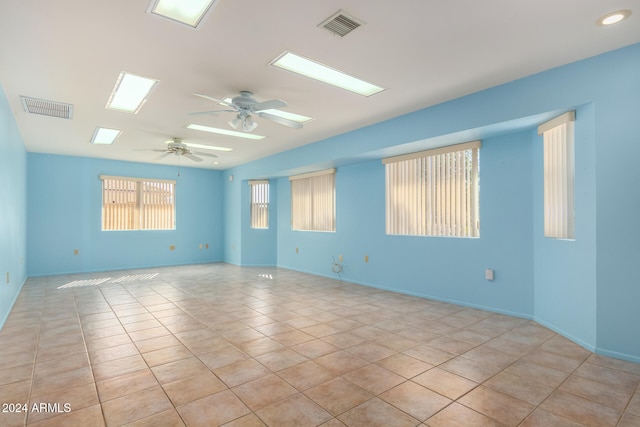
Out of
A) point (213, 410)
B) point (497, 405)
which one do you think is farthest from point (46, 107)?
point (497, 405)

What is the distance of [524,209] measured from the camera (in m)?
3.99

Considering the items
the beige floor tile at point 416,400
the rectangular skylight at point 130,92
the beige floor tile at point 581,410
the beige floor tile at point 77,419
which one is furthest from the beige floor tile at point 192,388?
the rectangular skylight at point 130,92

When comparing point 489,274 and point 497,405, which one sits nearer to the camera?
point 497,405

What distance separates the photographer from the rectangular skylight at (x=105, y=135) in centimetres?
544

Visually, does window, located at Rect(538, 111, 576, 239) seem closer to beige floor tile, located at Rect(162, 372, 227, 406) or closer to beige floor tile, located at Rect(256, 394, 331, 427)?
beige floor tile, located at Rect(256, 394, 331, 427)

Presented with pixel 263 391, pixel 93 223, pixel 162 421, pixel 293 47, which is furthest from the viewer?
pixel 93 223

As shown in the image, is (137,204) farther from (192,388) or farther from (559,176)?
(559,176)

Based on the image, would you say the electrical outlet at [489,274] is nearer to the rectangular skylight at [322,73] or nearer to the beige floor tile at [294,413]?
the rectangular skylight at [322,73]

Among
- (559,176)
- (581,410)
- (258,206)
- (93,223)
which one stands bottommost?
(581,410)

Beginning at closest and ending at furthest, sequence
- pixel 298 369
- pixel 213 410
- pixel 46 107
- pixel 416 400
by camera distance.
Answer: pixel 213 410 < pixel 416 400 < pixel 298 369 < pixel 46 107

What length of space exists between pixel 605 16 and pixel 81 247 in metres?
9.55

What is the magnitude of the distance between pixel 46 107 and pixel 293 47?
3.66 m

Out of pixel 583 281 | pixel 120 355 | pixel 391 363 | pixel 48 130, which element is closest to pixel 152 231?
pixel 48 130

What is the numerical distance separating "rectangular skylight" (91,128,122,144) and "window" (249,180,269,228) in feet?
11.1
